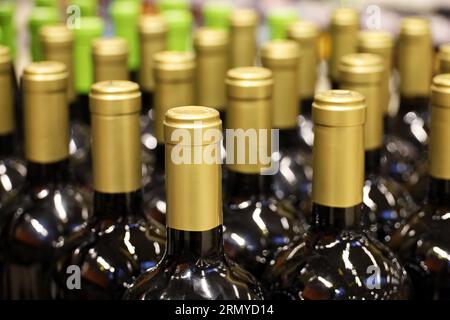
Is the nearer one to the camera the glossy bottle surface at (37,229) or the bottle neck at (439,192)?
the bottle neck at (439,192)

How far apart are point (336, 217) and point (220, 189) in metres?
0.15

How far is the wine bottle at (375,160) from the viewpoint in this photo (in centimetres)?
92

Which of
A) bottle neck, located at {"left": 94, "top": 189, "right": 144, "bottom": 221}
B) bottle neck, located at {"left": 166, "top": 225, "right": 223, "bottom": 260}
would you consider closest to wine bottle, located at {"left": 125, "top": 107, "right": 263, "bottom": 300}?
bottle neck, located at {"left": 166, "top": 225, "right": 223, "bottom": 260}

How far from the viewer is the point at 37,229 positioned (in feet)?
3.24

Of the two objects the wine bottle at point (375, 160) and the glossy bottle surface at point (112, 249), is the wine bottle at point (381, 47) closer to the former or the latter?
the wine bottle at point (375, 160)

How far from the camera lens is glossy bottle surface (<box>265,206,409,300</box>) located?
809 millimetres

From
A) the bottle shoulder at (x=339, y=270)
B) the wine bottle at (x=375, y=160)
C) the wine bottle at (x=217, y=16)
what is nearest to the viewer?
the bottle shoulder at (x=339, y=270)

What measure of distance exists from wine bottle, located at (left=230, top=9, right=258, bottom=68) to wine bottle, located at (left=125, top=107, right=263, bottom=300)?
1.77ft

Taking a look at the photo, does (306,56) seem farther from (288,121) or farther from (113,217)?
(113,217)

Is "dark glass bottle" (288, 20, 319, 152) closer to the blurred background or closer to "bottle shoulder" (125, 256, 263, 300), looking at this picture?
"bottle shoulder" (125, 256, 263, 300)

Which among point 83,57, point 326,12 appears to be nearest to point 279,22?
point 83,57

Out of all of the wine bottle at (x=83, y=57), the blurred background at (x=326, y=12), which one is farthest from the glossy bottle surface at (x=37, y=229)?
the blurred background at (x=326, y=12)

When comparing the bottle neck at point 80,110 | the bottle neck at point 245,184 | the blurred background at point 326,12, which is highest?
the blurred background at point 326,12
